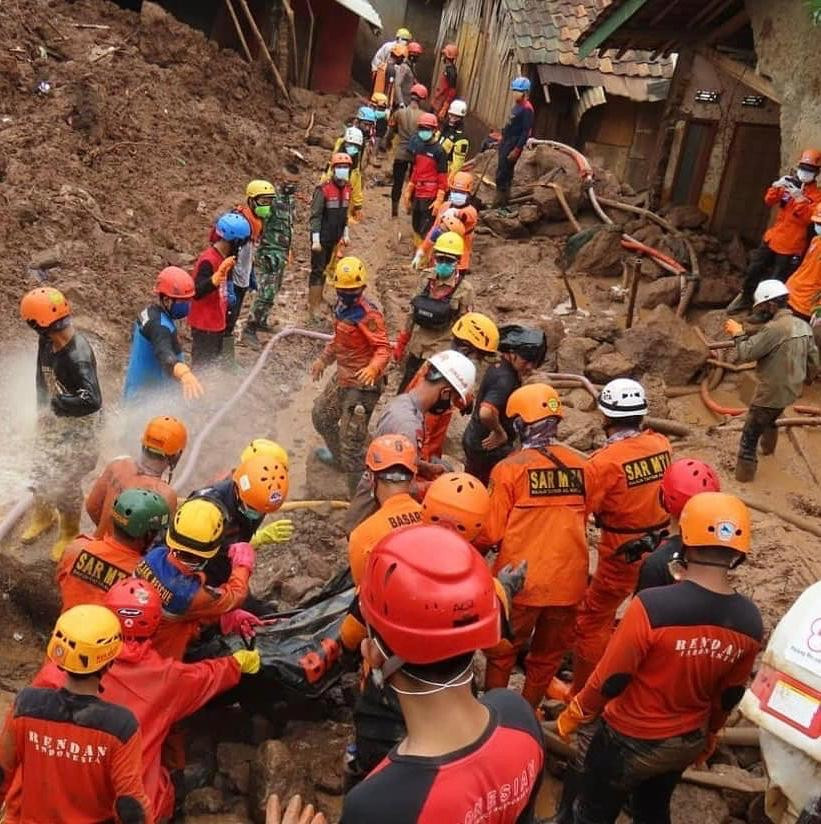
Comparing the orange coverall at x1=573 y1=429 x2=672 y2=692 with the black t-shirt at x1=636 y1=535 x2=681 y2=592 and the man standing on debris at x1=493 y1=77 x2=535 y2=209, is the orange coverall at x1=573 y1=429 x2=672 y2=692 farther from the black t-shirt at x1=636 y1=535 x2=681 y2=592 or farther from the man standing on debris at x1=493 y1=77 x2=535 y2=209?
the man standing on debris at x1=493 y1=77 x2=535 y2=209

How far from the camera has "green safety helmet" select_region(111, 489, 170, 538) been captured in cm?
411

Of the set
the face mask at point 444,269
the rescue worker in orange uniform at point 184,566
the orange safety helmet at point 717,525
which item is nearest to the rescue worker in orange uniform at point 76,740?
the rescue worker in orange uniform at point 184,566

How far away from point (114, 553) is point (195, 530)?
54cm

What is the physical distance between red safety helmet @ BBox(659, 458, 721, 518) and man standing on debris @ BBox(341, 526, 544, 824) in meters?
2.07

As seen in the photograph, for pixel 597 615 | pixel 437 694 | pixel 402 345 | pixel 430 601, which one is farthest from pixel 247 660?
pixel 402 345

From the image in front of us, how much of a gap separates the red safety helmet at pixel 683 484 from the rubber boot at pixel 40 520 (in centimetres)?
418

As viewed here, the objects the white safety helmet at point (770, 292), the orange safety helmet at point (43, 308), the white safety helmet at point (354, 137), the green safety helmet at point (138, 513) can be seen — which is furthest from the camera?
the white safety helmet at point (354, 137)

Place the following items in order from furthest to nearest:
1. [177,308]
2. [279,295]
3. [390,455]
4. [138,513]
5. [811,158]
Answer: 1. [279,295]
2. [811,158]
3. [177,308]
4. [390,455]
5. [138,513]

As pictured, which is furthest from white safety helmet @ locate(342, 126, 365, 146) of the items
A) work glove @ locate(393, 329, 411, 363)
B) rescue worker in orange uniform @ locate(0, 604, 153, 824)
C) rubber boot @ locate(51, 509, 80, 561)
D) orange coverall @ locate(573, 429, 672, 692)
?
rescue worker in orange uniform @ locate(0, 604, 153, 824)

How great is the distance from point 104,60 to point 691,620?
45.9ft

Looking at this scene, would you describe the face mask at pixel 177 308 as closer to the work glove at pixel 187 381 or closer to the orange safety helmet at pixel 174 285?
the orange safety helmet at pixel 174 285

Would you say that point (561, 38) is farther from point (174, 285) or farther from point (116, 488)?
point (116, 488)

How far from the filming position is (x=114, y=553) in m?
4.16

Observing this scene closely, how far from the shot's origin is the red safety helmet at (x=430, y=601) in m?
2.20
